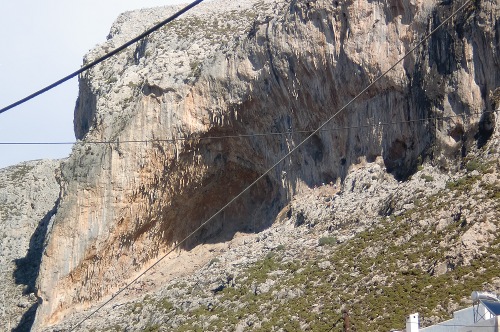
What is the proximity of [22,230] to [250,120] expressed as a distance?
741 inches

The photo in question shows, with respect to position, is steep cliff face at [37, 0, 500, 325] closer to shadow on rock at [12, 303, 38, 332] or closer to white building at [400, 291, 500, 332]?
shadow on rock at [12, 303, 38, 332]

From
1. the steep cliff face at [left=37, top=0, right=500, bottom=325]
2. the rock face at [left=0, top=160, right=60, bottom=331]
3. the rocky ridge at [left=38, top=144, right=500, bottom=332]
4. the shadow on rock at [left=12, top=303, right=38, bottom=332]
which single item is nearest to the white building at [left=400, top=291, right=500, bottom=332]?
the rocky ridge at [left=38, top=144, right=500, bottom=332]

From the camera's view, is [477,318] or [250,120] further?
[250,120]

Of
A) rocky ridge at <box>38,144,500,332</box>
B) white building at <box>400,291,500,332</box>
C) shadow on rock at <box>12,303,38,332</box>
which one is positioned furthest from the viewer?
shadow on rock at <box>12,303,38,332</box>

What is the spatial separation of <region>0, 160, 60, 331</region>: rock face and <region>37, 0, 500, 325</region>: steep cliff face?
5.73 meters

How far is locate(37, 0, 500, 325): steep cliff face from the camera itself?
32.1 meters

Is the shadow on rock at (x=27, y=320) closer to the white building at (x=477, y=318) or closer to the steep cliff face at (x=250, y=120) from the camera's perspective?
the steep cliff face at (x=250, y=120)

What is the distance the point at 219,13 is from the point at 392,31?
56.8ft

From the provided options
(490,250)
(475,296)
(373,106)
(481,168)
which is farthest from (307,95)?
(475,296)

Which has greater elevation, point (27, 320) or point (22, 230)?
point (22, 230)

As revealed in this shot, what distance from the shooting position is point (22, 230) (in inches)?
2132

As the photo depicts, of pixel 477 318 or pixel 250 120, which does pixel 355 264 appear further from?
pixel 250 120

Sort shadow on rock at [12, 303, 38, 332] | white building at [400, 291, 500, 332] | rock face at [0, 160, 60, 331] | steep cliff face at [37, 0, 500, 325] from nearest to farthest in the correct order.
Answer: white building at [400, 291, 500, 332] < steep cliff face at [37, 0, 500, 325] < shadow on rock at [12, 303, 38, 332] < rock face at [0, 160, 60, 331]

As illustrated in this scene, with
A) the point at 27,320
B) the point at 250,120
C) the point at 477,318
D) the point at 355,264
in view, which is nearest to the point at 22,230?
the point at 27,320
